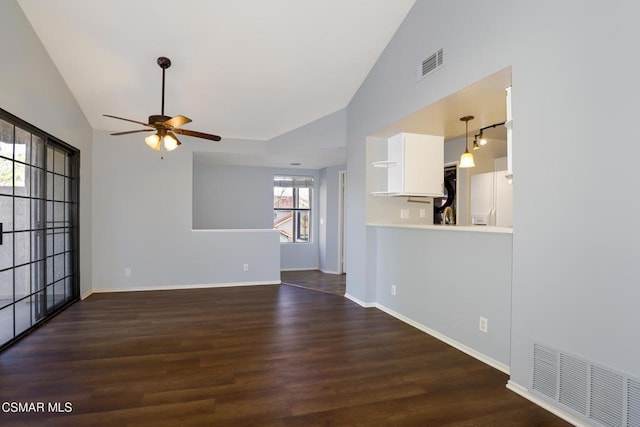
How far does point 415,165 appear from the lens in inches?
164

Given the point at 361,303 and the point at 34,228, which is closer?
the point at 34,228

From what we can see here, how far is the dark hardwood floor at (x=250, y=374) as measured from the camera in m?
2.06

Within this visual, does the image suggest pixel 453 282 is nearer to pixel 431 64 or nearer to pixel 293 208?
pixel 431 64

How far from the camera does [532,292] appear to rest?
227cm

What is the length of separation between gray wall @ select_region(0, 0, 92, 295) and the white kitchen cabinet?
12.1ft

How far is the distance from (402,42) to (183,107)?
302cm

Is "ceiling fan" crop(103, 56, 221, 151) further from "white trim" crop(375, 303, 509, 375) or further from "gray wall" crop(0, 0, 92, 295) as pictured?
"white trim" crop(375, 303, 509, 375)

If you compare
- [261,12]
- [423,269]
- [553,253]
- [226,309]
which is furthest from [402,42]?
[226,309]

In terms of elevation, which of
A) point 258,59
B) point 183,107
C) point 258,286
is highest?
point 258,59

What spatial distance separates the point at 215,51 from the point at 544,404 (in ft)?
13.9

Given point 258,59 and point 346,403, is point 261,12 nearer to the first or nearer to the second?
point 258,59

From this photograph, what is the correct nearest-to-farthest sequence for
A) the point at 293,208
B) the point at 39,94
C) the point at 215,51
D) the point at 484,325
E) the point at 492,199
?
1. the point at 484,325
2. the point at 39,94
3. the point at 215,51
4. the point at 492,199
5. the point at 293,208
